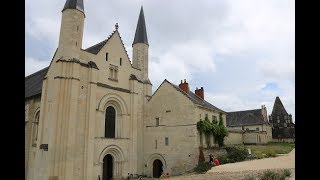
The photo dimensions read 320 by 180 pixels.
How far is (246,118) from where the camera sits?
58.8m

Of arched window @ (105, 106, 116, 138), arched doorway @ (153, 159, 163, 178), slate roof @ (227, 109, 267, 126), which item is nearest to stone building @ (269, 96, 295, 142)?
slate roof @ (227, 109, 267, 126)

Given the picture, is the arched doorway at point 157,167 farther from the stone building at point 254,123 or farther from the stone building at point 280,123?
the stone building at point 280,123

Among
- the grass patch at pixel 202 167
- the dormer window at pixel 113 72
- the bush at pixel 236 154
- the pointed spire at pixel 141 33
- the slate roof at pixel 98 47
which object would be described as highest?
the pointed spire at pixel 141 33

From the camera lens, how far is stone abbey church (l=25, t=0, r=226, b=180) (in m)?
24.2

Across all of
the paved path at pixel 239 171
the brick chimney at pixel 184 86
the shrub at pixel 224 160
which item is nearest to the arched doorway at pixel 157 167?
the shrub at pixel 224 160

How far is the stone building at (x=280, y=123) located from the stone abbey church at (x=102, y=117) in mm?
30753

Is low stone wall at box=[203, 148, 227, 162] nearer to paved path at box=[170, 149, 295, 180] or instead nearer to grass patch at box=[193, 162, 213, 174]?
grass patch at box=[193, 162, 213, 174]

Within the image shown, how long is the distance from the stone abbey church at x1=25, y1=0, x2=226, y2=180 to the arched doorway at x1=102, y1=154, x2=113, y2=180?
0.32 ft

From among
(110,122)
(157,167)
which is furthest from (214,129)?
(110,122)

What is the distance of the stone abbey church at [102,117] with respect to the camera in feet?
79.3

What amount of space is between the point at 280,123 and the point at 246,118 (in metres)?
7.29
